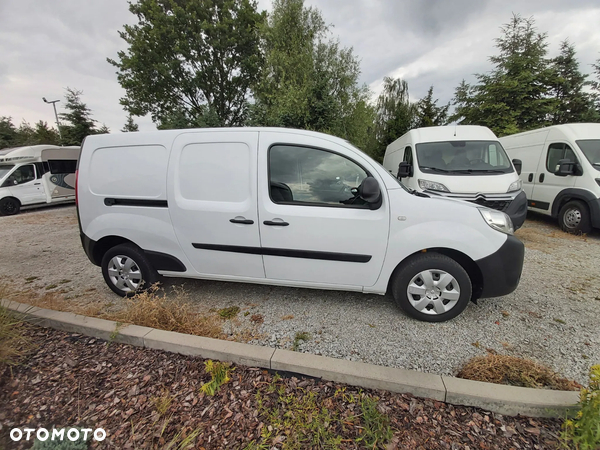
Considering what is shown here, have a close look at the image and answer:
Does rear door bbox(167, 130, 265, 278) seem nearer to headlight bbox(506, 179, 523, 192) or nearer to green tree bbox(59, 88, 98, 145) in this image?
headlight bbox(506, 179, 523, 192)

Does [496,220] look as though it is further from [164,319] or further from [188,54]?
[188,54]

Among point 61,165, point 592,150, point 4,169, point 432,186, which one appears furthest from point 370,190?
point 61,165

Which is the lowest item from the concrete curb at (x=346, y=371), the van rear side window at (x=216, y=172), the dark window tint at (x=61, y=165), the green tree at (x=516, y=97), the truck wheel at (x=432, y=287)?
the concrete curb at (x=346, y=371)

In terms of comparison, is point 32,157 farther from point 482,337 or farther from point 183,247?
point 482,337

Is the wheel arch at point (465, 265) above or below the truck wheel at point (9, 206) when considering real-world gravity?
below

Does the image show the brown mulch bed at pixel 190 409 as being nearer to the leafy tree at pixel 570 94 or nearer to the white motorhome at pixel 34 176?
the white motorhome at pixel 34 176

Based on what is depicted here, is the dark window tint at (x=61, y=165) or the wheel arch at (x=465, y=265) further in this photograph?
the dark window tint at (x=61, y=165)

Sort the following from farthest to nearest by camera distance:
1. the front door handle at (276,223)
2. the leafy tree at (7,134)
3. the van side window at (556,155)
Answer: the leafy tree at (7,134), the van side window at (556,155), the front door handle at (276,223)

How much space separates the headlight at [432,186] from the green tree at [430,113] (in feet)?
52.7

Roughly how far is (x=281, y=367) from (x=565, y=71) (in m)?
23.8

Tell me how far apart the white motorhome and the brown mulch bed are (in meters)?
12.7

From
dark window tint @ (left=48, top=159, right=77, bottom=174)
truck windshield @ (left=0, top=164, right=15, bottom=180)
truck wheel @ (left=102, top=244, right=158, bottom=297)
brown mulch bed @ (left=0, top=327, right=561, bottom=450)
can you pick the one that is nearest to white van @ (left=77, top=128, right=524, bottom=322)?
truck wheel @ (left=102, top=244, right=158, bottom=297)

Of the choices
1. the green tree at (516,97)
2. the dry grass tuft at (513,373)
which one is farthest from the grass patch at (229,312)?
the green tree at (516,97)

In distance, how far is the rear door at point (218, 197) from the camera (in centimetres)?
267
